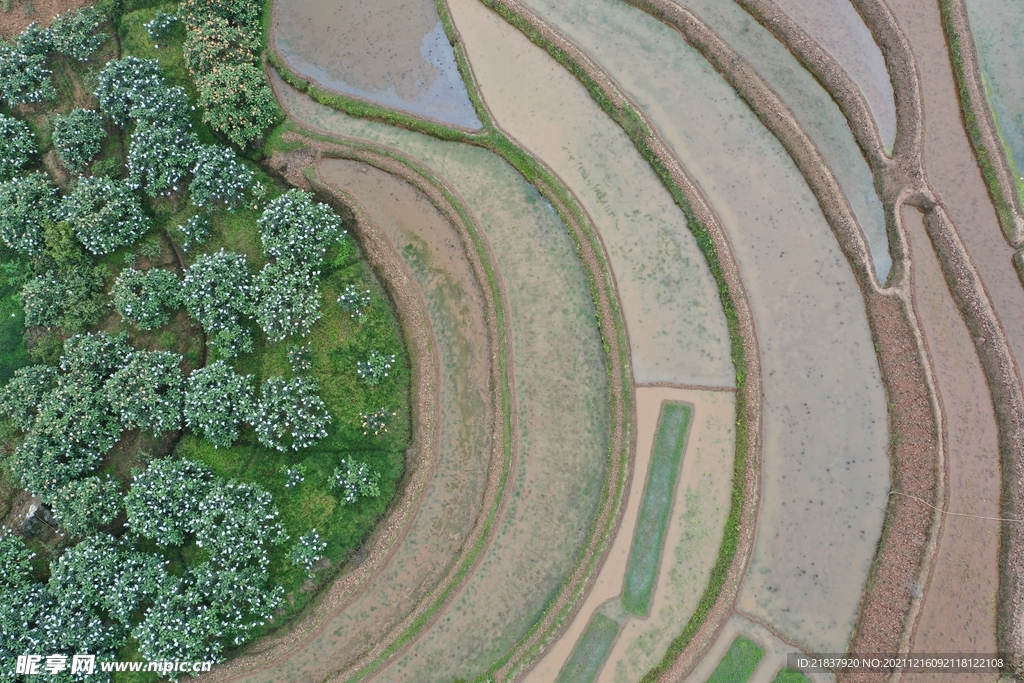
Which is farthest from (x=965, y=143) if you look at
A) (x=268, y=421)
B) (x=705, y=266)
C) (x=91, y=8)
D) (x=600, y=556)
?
(x=91, y=8)

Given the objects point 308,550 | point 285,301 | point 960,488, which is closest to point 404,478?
point 308,550

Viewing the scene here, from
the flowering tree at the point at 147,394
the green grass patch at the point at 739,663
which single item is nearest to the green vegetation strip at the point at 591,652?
the green grass patch at the point at 739,663

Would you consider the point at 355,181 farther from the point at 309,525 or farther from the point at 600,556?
the point at 600,556

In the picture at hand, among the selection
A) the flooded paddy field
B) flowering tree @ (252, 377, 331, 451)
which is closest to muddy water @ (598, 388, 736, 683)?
the flooded paddy field

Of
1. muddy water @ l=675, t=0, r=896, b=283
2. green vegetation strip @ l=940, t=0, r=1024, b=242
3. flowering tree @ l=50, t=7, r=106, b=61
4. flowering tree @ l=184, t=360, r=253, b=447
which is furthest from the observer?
flowering tree @ l=50, t=7, r=106, b=61

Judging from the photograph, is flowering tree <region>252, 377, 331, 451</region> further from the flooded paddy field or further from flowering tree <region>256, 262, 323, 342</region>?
the flooded paddy field

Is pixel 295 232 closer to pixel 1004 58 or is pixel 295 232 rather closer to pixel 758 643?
pixel 758 643
